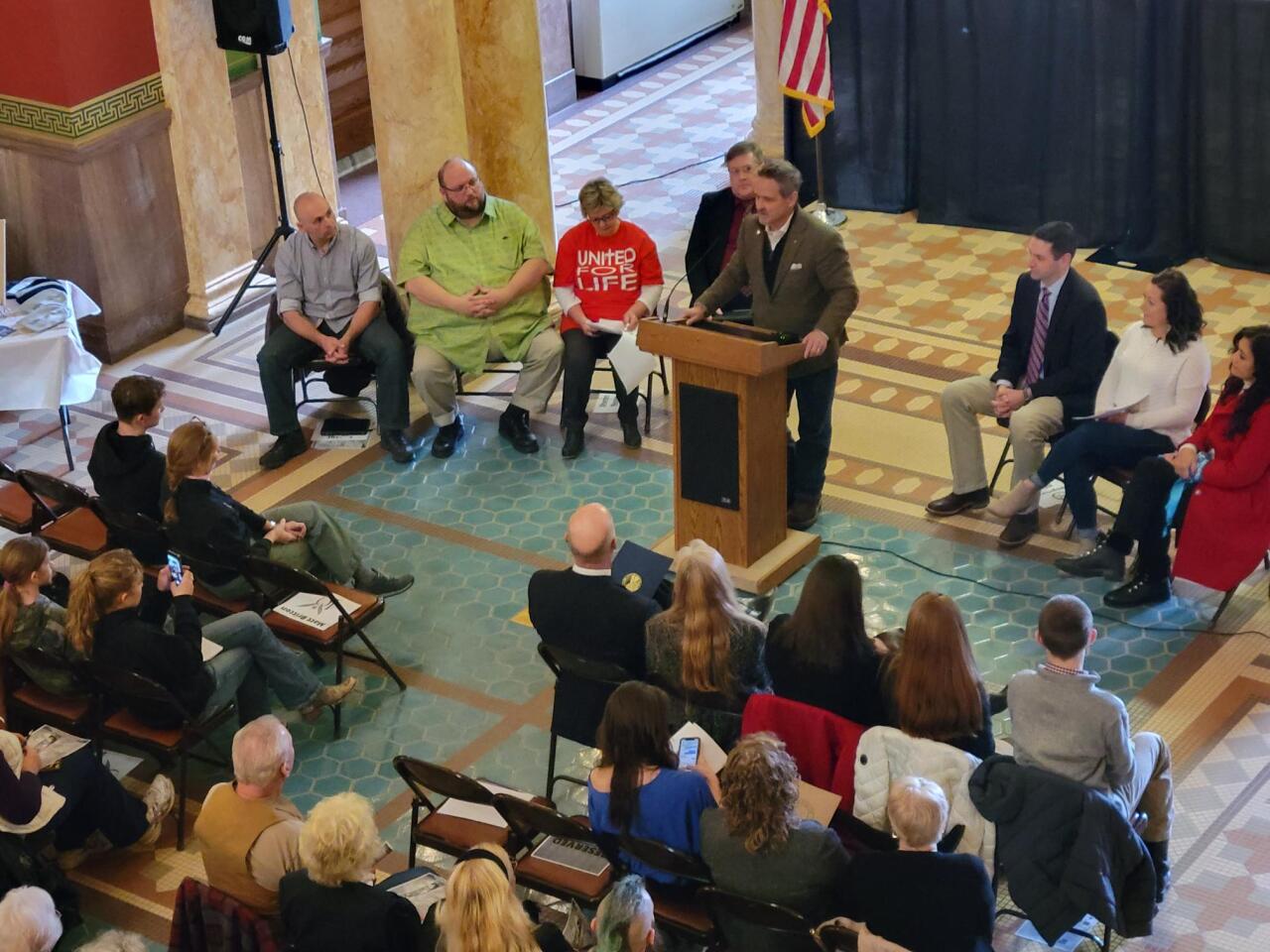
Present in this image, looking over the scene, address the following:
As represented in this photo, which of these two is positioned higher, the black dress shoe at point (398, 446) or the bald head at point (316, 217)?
the bald head at point (316, 217)

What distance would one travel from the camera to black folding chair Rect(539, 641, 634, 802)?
17.1ft

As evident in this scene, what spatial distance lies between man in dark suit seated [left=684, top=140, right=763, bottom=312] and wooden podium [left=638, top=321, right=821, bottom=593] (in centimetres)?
113

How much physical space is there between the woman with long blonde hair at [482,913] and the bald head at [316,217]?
4428 mm

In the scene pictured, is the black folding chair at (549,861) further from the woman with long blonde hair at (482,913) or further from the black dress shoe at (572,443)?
the black dress shoe at (572,443)

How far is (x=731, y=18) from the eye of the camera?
14.3 meters

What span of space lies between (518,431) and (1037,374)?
94.8 inches

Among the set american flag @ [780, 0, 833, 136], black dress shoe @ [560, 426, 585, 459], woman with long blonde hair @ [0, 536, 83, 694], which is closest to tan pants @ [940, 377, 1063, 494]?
black dress shoe @ [560, 426, 585, 459]

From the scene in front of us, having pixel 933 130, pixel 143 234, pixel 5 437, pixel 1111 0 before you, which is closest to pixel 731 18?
pixel 933 130

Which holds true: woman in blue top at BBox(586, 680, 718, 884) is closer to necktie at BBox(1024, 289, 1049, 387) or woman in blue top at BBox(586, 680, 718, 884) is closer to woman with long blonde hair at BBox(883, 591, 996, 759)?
woman with long blonde hair at BBox(883, 591, 996, 759)

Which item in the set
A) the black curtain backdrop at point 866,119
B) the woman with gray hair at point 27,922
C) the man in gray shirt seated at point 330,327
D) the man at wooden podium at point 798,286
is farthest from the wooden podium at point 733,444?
the black curtain backdrop at point 866,119

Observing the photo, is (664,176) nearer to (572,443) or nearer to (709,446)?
(572,443)

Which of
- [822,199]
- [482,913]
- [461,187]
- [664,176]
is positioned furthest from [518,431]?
[482,913]

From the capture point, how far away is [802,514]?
7266mm

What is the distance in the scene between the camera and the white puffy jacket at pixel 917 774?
4.68m
